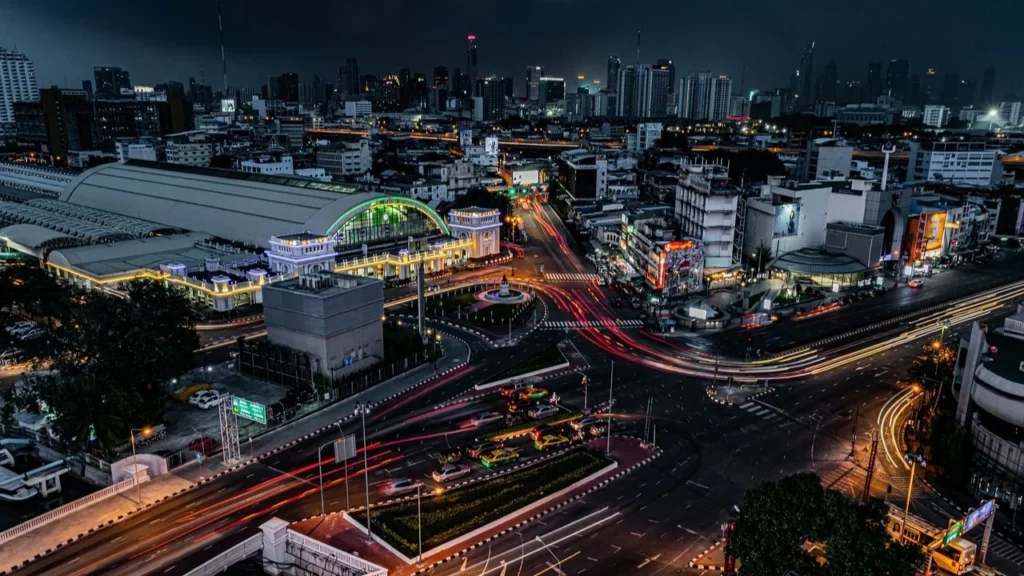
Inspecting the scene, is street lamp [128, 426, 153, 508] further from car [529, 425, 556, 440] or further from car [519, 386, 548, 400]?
car [519, 386, 548, 400]

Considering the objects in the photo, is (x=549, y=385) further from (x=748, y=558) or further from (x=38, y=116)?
(x=38, y=116)

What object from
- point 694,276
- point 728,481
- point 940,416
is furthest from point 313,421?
point 694,276

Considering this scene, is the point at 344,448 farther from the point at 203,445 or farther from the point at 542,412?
the point at 542,412

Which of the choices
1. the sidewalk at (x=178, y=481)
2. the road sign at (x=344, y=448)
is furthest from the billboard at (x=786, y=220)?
the road sign at (x=344, y=448)

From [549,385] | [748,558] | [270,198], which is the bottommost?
[549,385]

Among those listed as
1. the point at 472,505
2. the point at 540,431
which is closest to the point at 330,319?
the point at 540,431

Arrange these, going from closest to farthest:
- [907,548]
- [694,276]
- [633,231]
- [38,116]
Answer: [907,548]
[694,276]
[633,231]
[38,116]
